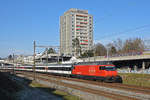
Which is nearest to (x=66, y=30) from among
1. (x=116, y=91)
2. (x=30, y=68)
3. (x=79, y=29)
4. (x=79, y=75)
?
Answer: (x=79, y=29)

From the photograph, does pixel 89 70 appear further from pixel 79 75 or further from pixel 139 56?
pixel 139 56

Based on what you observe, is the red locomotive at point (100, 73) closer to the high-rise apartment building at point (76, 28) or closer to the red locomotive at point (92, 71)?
the red locomotive at point (92, 71)

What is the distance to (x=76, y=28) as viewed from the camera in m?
150

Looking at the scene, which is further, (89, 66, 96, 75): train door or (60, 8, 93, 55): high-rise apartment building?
(60, 8, 93, 55): high-rise apartment building

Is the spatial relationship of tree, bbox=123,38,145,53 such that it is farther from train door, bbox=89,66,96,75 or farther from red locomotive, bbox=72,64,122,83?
train door, bbox=89,66,96,75

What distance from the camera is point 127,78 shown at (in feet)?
126

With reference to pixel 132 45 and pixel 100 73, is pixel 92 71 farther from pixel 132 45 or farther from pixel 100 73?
pixel 132 45

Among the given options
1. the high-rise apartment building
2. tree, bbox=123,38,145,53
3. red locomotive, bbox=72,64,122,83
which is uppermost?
the high-rise apartment building

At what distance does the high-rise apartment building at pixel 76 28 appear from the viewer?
150m

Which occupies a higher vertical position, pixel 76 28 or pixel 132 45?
pixel 76 28

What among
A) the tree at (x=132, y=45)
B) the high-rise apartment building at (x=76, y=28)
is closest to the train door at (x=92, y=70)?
the tree at (x=132, y=45)

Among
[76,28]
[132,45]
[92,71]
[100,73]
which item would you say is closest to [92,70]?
[92,71]

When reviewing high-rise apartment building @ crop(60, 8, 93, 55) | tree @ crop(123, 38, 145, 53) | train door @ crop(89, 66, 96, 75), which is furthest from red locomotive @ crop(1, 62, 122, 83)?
high-rise apartment building @ crop(60, 8, 93, 55)

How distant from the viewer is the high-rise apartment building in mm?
149750
